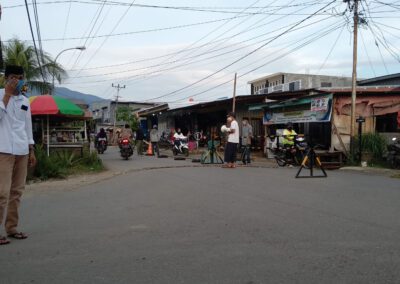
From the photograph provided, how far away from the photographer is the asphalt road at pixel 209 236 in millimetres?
4363

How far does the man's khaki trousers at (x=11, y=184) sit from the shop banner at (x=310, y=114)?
13271mm

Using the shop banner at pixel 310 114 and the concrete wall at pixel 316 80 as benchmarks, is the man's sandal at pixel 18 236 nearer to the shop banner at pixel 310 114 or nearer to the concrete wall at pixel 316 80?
the shop banner at pixel 310 114

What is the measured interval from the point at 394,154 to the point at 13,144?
1284 cm

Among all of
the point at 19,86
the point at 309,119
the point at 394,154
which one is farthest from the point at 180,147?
the point at 19,86

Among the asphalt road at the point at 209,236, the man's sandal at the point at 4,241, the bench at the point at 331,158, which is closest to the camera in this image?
the asphalt road at the point at 209,236

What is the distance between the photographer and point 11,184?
18.6ft

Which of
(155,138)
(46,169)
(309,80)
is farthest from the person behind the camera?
(309,80)

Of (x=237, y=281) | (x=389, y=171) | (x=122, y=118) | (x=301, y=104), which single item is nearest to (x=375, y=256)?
(x=237, y=281)

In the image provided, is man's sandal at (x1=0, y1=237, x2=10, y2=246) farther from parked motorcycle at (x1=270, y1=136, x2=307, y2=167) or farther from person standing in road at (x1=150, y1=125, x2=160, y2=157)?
person standing in road at (x1=150, y1=125, x2=160, y2=157)

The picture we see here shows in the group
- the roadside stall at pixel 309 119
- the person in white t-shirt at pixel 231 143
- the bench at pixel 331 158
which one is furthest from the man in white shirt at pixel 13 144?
the bench at pixel 331 158

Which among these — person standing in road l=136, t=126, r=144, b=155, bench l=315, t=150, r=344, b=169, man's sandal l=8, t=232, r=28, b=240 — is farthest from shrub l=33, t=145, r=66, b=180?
person standing in road l=136, t=126, r=144, b=155

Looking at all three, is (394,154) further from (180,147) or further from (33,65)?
(33,65)

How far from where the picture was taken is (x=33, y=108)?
14945mm

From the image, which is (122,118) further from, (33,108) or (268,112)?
(33,108)
